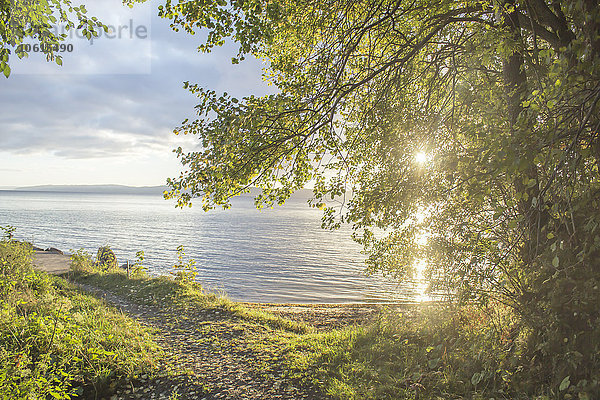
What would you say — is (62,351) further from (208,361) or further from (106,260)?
(106,260)

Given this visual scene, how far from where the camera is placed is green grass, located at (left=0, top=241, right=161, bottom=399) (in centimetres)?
442

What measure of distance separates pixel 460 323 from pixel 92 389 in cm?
635

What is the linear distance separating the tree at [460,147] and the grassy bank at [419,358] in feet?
1.34

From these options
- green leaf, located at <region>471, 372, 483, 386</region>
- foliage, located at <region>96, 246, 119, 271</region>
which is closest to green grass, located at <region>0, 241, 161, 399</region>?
green leaf, located at <region>471, 372, 483, 386</region>

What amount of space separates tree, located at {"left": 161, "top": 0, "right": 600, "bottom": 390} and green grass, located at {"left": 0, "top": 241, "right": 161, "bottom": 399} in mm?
2811

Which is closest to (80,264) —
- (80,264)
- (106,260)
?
(80,264)

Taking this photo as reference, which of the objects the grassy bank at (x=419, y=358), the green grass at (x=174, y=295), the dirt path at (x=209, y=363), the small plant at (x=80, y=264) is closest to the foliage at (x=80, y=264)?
the small plant at (x=80, y=264)

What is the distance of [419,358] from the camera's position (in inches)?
243

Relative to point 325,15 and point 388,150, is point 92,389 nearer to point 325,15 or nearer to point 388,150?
point 388,150

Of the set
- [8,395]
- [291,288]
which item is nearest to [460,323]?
[8,395]

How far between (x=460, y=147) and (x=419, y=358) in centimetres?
390

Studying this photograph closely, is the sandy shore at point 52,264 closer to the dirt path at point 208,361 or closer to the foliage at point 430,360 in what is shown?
the dirt path at point 208,361

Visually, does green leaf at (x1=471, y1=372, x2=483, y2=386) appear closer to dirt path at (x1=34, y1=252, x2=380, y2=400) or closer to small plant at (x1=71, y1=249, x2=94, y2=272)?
dirt path at (x1=34, y1=252, x2=380, y2=400)

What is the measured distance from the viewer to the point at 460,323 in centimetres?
693
